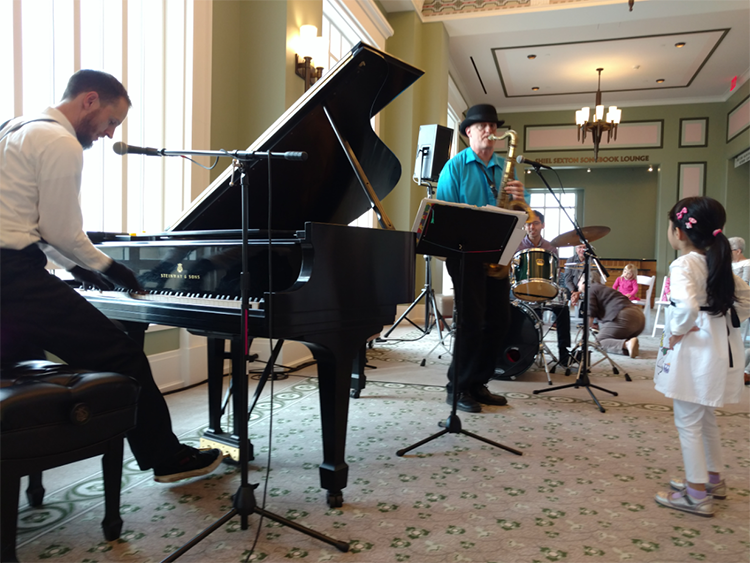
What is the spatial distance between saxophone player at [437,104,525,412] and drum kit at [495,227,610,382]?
64 cm

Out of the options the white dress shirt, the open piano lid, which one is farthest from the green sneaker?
the white dress shirt

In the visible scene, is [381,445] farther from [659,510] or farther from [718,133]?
[718,133]

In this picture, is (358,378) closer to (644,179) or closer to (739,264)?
(739,264)

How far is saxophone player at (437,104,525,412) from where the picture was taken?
3.01 metres

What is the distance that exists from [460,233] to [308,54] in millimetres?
2594

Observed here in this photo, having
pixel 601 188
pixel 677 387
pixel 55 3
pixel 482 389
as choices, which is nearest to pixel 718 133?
pixel 601 188

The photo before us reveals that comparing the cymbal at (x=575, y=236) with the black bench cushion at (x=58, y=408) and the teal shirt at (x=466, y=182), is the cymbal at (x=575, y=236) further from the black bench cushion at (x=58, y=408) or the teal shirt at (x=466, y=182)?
the black bench cushion at (x=58, y=408)

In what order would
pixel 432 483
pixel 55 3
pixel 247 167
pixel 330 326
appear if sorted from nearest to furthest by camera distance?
pixel 247 167 < pixel 330 326 < pixel 432 483 < pixel 55 3

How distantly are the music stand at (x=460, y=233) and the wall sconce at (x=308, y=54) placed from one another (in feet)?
8.02

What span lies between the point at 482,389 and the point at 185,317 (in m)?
2.09

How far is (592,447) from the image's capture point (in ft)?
8.42

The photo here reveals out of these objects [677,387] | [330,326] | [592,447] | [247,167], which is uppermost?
[247,167]

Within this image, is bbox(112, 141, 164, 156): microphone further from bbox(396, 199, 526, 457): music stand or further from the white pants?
the white pants

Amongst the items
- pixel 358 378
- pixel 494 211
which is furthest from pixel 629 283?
pixel 494 211
